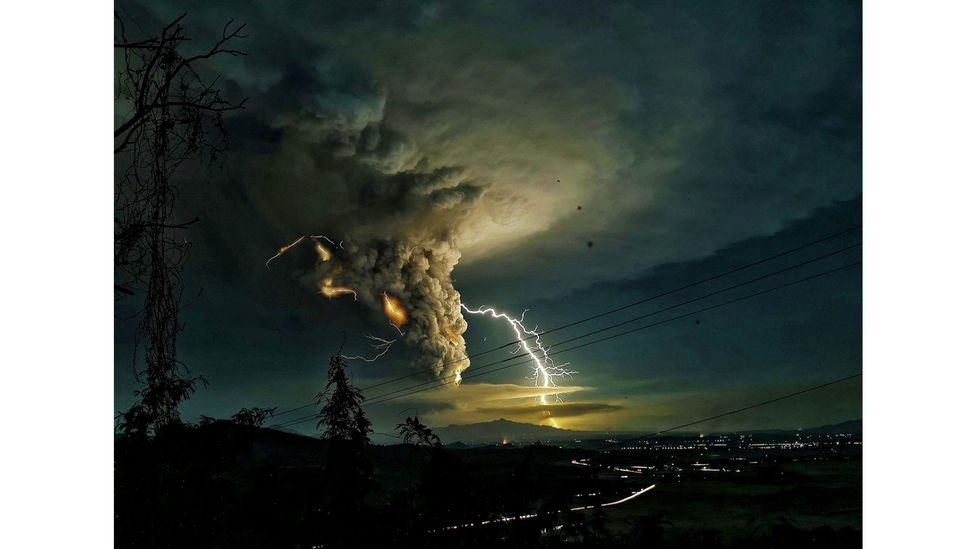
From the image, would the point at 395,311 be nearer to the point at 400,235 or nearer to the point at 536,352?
the point at 400,235

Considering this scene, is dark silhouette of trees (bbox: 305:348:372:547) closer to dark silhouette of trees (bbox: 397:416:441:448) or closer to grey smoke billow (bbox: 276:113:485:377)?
dark silhouette of trees (bbox: 397:416:441:448)

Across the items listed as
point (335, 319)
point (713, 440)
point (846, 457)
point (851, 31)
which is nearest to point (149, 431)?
point (335, 319)

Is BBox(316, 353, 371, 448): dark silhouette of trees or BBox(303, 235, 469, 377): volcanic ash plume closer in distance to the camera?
BBox(316, 353, 371, 448): dark silhouette of trees

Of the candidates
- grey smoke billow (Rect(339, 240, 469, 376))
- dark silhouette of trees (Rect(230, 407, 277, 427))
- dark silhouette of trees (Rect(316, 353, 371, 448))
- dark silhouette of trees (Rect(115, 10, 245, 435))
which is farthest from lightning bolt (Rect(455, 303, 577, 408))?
dark silhouette of trees (Rect(115, 10, 245, 435))

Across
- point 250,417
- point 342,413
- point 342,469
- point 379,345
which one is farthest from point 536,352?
point 250,417
